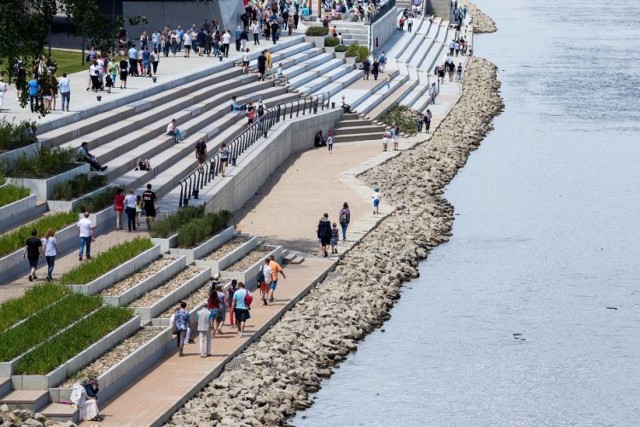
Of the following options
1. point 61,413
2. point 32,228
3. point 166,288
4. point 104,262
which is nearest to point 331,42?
point 32,228

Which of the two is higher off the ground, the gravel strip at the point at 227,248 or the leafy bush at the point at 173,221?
the leafy bush at the point at 173,221

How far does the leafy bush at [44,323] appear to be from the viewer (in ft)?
94.0

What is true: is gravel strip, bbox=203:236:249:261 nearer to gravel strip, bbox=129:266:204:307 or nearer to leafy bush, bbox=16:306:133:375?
gravel strip, bbox=129:266:204:307

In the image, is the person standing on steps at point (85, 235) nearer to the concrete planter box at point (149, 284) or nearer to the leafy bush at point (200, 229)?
the concrete planter box at point (149, 284)

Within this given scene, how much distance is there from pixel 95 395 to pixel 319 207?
78.2ft

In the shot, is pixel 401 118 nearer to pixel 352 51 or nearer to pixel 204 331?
pixel 352 51

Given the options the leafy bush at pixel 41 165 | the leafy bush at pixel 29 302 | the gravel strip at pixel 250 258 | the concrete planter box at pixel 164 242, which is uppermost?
the leafy bush at pixel 41 165

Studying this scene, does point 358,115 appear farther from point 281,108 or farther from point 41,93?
point 41,93

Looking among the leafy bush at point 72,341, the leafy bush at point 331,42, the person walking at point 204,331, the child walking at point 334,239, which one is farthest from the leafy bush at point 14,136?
the leafy bush at point 331,42

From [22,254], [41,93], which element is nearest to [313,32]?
[41,93]

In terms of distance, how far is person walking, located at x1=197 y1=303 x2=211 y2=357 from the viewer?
32.0 m

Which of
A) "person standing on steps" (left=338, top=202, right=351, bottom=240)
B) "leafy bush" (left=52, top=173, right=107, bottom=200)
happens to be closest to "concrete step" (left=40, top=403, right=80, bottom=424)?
"leafy bush" (left=52, top=173, right=107, bottom=200)

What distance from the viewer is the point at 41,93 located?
147ft

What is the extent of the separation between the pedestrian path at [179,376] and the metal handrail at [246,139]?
6.11 metres
